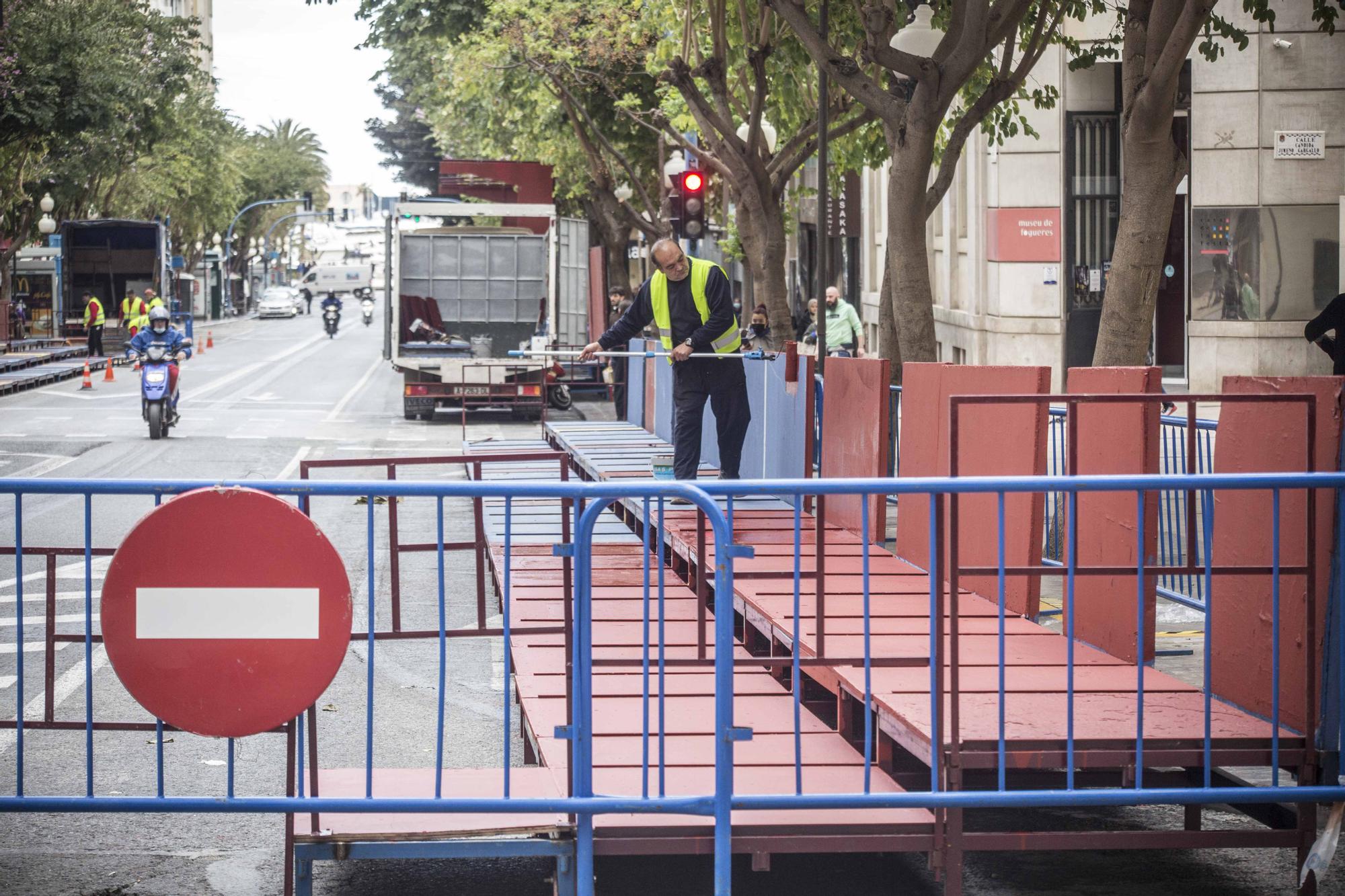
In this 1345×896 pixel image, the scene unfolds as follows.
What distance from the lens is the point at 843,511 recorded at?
10672 millimetres

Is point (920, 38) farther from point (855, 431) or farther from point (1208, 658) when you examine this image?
point (1208, 658)

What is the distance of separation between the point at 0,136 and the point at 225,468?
80.9 feet

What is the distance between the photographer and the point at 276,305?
9581 centimetres

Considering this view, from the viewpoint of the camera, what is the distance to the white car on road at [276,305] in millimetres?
95700

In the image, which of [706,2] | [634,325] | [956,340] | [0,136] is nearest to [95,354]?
[0,136]

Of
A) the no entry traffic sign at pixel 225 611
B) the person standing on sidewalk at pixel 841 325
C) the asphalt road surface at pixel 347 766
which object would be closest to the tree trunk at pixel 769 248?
the person standing on sidewalk at pixel 841 325

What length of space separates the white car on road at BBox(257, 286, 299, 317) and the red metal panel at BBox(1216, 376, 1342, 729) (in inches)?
3647

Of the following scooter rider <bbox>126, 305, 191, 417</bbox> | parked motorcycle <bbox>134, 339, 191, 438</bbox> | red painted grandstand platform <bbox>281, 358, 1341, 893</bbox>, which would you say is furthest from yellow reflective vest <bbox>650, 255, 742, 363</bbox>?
scooter rider <bbox>126, 305, 191, 417</bbox>

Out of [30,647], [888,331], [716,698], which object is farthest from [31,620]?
[888,331]

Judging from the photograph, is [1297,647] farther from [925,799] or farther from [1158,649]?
[1158,649]

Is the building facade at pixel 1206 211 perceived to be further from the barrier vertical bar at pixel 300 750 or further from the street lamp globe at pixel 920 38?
the barrier vertical bar at pixel 300 750

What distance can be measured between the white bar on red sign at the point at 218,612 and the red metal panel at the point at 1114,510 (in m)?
3.14

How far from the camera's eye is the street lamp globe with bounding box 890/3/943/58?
1341 cm

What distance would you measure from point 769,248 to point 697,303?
7.55 meters
